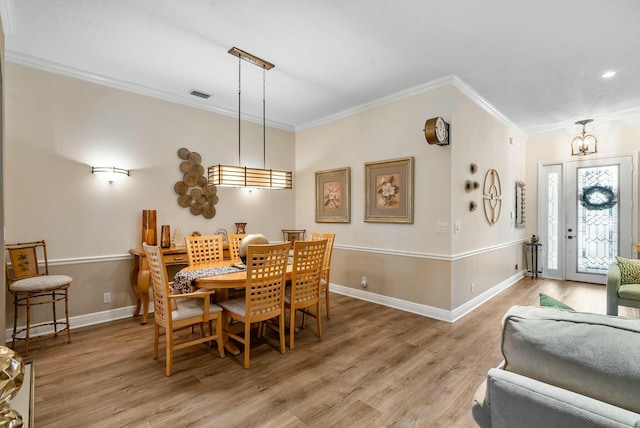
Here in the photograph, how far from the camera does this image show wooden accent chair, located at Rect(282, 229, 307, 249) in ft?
17.9

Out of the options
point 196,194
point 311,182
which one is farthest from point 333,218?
point 196,194

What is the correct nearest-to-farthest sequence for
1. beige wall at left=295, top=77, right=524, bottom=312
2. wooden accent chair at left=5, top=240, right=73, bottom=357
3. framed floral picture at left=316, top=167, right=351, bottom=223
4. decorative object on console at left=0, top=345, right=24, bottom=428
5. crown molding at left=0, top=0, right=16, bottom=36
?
1. decorative object on console at left=0, top=345, right=24, bottom=428
2. crown molding at left=0, top=0, right=16, bottom=36
3. wooden accent chair at left=5, top=240, right=73, bottom=357
4. beige wall at left=295, top=77, right=524, bottom=312
5. framed floral picture at left=316, top=167, right=351, bottom=223

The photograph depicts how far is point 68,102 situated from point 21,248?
1.64 meters

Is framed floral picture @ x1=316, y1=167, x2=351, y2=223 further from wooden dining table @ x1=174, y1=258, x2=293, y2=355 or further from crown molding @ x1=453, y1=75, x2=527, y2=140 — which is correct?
wooden dining table @ x1=174, y1=258, x2=293, y2=355

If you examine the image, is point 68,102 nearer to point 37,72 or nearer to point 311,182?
point 37,72

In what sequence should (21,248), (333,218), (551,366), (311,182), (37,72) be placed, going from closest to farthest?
(551,366) < (21,248) < (37,72) < (333,218) < (311,182)

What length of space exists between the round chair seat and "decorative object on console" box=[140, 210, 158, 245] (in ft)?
3.00

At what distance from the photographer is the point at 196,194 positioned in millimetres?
4344

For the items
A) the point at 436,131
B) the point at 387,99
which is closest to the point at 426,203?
the point at 436,131

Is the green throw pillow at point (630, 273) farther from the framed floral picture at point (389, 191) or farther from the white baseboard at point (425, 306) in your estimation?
the framed floral picture at point (389, 191)

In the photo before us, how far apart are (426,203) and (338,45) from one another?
82.3 inches

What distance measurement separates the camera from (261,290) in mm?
2684

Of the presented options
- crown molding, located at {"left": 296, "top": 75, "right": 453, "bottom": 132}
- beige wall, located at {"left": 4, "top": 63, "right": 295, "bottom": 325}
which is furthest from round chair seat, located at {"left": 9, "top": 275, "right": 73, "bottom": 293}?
crown molding, located at {"left": 296, "top": 75, "right": 453, "bottom": 132}

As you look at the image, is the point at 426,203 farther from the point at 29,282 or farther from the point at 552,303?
the point at 29,282
